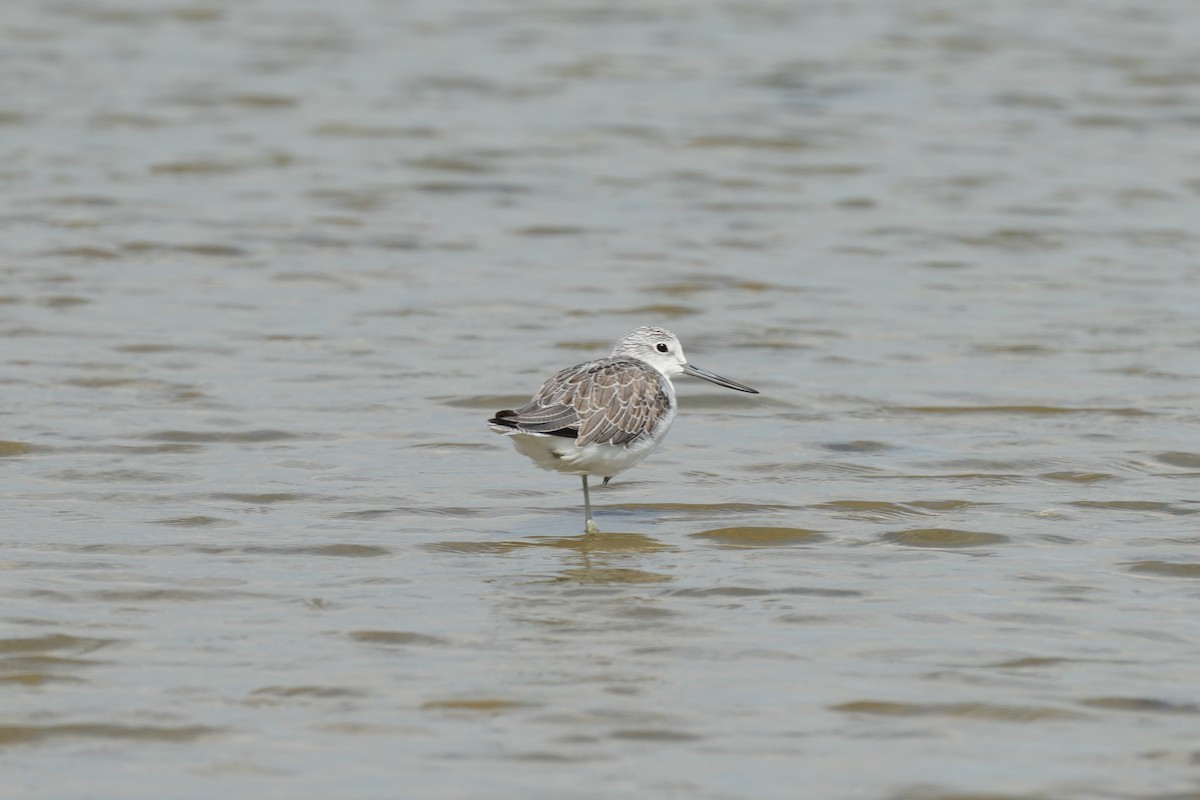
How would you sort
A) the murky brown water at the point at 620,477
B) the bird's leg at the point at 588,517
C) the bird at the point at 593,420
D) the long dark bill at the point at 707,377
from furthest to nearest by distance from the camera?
1. the long dark bill at the point at 707,377
2. the bird's leg at the point at 588,517
3. the bird at the point at 593,420
4. the murky brown water at the point at 620,477

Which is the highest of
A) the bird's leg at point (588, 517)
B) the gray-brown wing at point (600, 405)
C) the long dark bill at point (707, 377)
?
the gray-brown wing at point (600, 405)

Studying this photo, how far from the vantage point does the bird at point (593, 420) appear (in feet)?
29.5

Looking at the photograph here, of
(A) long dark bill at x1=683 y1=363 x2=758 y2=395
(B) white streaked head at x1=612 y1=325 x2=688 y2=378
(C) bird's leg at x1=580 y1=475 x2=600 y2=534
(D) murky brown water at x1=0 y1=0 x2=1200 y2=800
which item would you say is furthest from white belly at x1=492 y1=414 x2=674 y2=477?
(A) long dark bill at x1=683 y1=363 x2=758 y2=395

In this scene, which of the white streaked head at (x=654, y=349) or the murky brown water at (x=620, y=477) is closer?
the murky brown water at (x=620, y=477)

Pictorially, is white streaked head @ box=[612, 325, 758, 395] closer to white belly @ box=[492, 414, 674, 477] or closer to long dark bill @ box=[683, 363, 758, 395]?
long dark bill @ box=[683, 363, 758, 395]

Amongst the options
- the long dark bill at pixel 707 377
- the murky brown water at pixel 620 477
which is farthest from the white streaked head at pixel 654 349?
the murky brown water at pixel 620 477

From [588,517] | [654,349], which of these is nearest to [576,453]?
[588,517]

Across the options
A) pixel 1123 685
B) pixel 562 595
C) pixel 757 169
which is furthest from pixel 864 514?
pixel 757 169

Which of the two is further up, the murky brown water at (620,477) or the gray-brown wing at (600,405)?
the gray-brown wing at (600,405)

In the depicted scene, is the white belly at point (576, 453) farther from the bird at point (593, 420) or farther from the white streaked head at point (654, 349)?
the white streaked head at point (654, 349)

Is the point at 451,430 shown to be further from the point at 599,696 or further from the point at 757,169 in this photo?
the point at 757,169

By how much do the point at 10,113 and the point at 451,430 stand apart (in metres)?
11.2

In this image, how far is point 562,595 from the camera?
27.5ft

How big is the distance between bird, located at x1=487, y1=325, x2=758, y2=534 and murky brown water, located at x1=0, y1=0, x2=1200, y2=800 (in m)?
0.40
